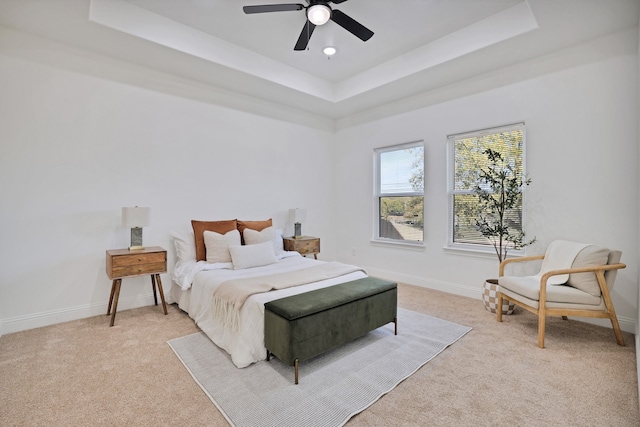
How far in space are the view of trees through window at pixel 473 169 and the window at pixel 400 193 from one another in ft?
1.70

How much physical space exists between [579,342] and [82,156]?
5.18 meters

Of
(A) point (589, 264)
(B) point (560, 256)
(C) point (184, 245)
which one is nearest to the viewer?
(A) point (589, 264)

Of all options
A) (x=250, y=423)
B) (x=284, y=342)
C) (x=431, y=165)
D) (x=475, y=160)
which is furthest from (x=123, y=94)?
(x=475, y=160)

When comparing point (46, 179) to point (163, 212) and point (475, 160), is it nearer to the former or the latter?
point (163, 212)

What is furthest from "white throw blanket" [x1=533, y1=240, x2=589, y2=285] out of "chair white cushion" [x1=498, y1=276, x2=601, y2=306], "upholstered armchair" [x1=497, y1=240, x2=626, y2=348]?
"chair white cushion" [x1=498, y1=276, x2=601, y2=306]

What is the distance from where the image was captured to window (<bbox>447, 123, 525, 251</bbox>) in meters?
3.69

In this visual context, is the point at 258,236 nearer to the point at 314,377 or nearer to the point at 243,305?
the point at 243,305

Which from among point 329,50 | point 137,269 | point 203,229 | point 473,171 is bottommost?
point 137,269

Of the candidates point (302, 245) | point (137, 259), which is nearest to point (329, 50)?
point (302, 245)

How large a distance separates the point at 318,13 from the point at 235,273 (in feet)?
8.26

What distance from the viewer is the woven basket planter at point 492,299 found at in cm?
337

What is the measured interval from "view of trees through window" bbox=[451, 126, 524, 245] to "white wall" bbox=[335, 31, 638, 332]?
14 centimetres

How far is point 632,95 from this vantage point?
293cm

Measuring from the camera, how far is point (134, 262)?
3174mm
